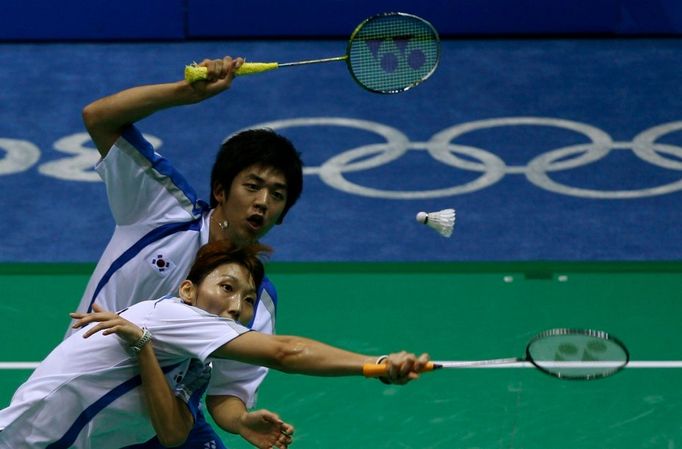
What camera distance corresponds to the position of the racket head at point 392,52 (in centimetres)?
698

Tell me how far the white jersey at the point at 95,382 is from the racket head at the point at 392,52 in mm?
2063

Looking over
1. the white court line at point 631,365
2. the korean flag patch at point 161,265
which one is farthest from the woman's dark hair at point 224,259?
the white court line at point 631,365

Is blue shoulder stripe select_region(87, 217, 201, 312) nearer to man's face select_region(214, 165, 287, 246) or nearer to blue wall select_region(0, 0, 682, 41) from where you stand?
man's face select_region(214, 165, 287, 246)

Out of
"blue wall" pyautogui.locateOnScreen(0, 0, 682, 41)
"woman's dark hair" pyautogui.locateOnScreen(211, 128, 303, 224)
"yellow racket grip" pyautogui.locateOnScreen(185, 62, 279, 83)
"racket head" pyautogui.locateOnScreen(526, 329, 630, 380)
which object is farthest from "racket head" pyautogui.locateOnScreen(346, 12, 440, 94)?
"blue wall" pyautogui.locateOnScreen(0, 0, 682, 41)

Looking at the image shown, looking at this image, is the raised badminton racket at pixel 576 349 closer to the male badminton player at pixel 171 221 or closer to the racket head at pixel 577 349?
the racket head at pixel 577 349

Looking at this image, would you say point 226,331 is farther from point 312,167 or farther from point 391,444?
point 312,167

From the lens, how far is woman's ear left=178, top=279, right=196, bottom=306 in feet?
18.0

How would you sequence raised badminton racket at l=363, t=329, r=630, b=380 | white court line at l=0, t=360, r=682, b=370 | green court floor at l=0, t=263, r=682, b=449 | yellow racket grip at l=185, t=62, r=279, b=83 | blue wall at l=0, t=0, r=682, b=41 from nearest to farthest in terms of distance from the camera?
raised badminton racket at l=363, t=329, r=630, b=380, yellow racket grip at l=185, t=62, r=279, b=83, green court floor at l=0, t=263, r=682, b=449, white court line at l=0, t=360, r=682, b=370, blue wall at l=0, t=0, r=682, b=41

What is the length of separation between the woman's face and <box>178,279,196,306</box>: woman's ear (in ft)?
0.04

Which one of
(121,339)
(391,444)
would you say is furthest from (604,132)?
(121,339)

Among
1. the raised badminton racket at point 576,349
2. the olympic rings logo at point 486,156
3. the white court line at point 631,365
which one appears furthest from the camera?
the olympic rings logo at point 486,156

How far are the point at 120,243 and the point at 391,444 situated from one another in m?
Result: 2.03

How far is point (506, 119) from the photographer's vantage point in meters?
11.1

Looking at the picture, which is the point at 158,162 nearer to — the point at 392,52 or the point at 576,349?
the point at 392,52
